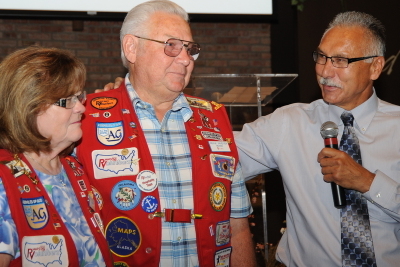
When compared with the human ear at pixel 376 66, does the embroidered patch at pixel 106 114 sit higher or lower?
lower

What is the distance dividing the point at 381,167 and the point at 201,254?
100 centimetres

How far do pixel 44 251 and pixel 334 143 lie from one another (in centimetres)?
141

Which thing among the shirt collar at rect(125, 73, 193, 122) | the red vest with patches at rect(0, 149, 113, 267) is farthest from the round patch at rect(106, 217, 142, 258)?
the shirt collar at rect(125, 73, 193, 122)

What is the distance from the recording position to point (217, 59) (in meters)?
5.91

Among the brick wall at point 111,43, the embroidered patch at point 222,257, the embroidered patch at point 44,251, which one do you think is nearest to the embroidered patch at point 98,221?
the embroidered patch at point 44,251

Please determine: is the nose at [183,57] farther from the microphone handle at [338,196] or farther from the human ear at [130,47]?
the microphone handle at [338,196]

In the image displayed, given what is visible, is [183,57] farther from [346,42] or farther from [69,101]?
→ [346,42]

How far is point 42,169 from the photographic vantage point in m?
2.09

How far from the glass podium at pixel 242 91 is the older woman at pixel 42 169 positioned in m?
1.17

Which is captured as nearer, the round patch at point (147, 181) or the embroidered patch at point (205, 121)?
the round patch at point (147, 181)

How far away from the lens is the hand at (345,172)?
2393 mm

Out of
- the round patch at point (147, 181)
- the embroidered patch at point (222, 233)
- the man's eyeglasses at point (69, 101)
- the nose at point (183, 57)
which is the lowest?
the embroidered patch at point (222, 233)

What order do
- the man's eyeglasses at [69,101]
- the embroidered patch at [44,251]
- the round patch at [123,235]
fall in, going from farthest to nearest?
the round patch at [123,235] → the man's eyeglasses at [69,101] → the embroidered patch at [44,251]

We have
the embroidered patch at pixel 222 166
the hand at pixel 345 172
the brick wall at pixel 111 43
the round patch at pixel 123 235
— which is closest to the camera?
the round patch at pixel 123 235
